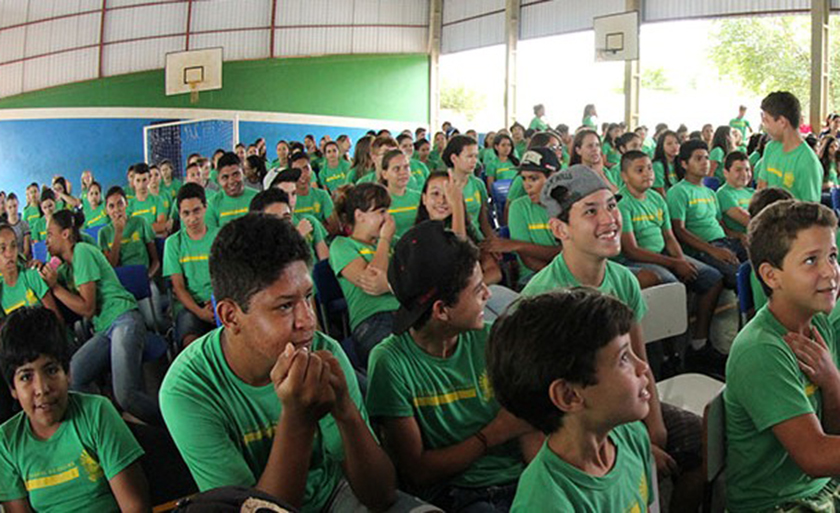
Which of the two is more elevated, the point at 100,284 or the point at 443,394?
the point at 100,284

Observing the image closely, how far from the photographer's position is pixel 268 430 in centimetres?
177

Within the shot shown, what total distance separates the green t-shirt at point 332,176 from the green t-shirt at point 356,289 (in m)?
5.20

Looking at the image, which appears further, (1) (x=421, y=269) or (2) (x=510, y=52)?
(2) (x=510, y=52)

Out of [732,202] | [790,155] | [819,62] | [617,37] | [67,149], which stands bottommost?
[732,202]

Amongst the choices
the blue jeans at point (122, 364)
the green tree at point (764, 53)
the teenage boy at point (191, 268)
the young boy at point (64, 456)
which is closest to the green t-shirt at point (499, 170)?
the teenage boy at point (191, 268)

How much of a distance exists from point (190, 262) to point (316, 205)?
1879mm

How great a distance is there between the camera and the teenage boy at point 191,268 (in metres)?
4.00

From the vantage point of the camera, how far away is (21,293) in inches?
147

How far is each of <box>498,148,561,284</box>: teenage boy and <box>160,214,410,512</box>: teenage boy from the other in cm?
255

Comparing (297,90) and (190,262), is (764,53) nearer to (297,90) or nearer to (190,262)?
(297,90)

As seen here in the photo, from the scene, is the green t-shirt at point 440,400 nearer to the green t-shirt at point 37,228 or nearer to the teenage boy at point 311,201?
the teenage boy at point 311,201

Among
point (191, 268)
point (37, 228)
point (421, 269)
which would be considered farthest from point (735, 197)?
point (37, 228)

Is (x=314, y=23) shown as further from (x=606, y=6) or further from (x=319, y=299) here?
(x=319, y=299)

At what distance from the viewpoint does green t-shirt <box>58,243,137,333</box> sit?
3.76 meters
